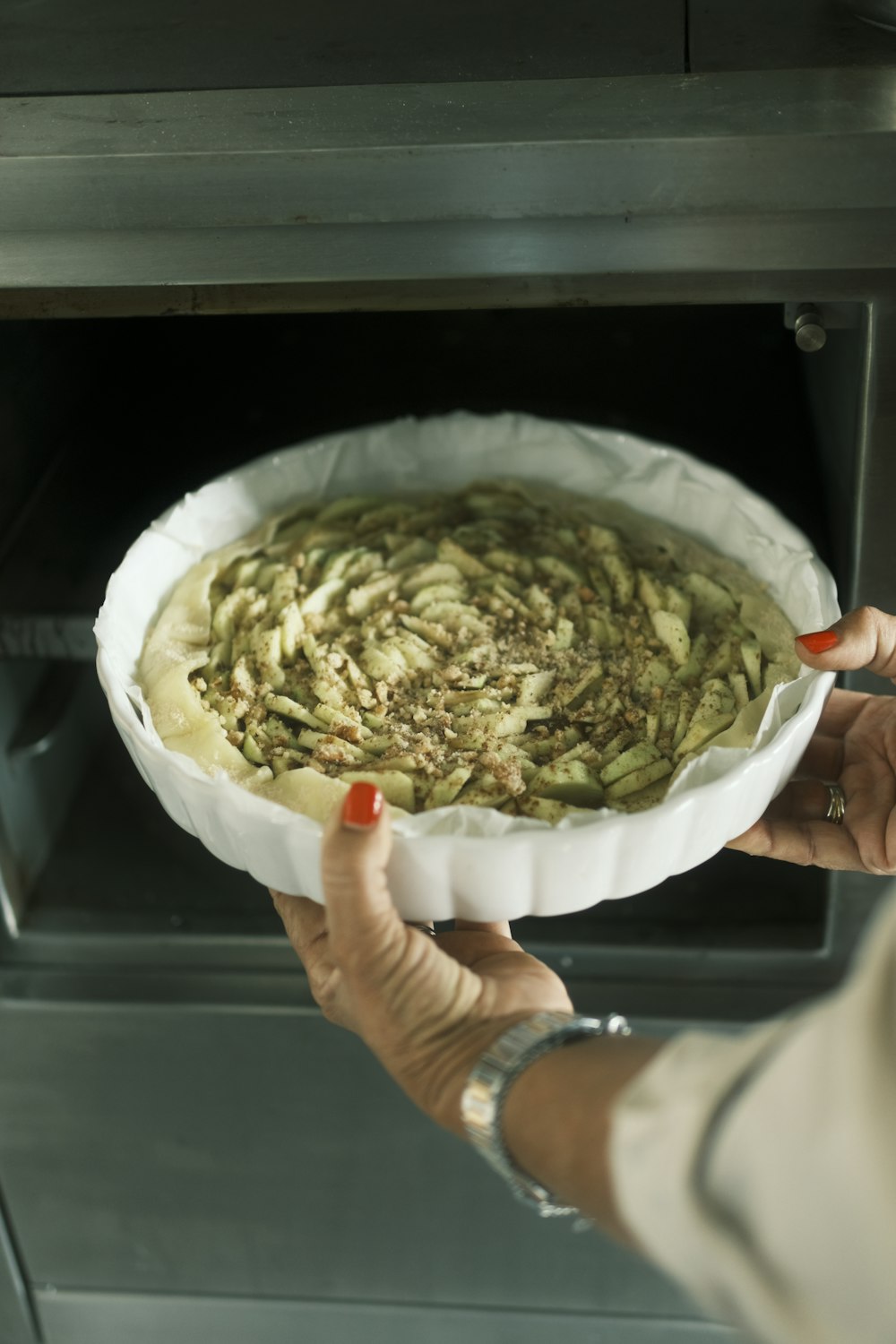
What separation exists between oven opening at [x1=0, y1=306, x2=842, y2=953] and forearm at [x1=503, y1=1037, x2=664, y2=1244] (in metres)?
0.37

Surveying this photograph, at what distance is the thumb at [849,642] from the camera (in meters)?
0.69

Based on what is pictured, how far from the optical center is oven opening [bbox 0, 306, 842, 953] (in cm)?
94

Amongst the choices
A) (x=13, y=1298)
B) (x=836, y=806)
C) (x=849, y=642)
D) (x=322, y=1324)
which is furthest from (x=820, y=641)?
(x=13, y=1298)

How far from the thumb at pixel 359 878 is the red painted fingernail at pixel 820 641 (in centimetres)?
26

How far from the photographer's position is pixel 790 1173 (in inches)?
16.4

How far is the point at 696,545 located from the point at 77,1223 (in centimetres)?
75

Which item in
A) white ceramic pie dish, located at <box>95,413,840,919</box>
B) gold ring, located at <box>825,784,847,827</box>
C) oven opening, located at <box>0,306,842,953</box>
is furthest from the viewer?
oven opening, located at <box>0,306,842,953</box>

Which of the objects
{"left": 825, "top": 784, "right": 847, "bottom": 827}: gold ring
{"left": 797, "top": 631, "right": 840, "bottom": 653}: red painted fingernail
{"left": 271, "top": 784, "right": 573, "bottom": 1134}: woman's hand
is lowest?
{"left": 825, "top": 784, "right": 847, "bottom": 827}: gold ring

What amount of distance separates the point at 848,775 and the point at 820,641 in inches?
6.7

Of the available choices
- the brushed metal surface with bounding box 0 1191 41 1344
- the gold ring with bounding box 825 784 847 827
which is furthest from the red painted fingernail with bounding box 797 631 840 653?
the brushed metal surface with bounding box 0 1191 41 1344

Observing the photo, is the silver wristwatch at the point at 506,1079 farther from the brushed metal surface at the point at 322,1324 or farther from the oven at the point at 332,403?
the brushed metal surface at the point at 322,1324

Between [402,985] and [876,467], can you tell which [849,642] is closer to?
[876,467]

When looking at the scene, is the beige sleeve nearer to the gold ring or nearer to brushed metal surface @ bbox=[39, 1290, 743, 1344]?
the gold ring

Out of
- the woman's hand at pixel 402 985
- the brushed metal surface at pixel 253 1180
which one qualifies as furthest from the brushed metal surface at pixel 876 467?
the brushed metal surface at pixel 253 1180
